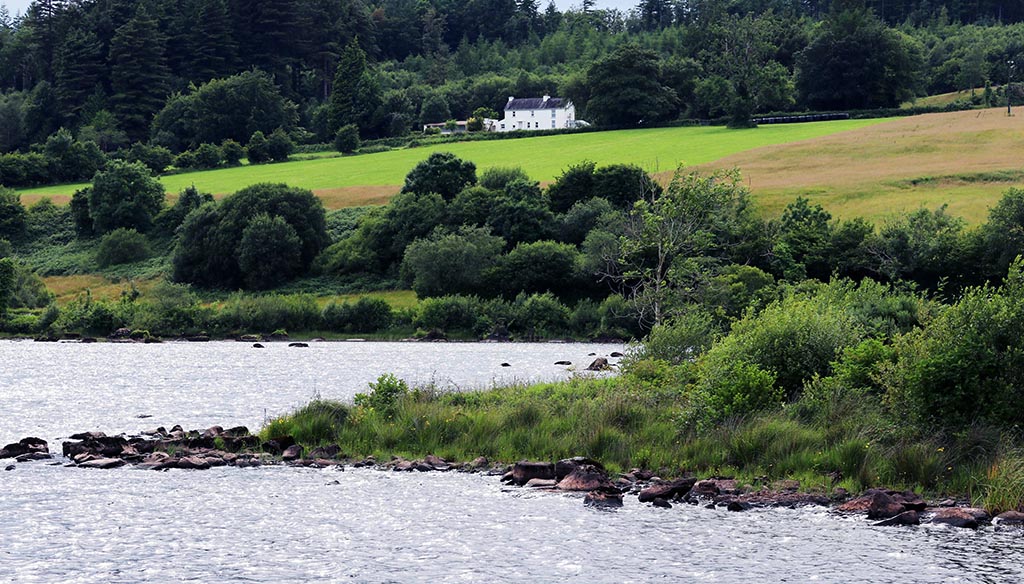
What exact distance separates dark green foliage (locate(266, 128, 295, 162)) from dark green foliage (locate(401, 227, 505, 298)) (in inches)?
2778

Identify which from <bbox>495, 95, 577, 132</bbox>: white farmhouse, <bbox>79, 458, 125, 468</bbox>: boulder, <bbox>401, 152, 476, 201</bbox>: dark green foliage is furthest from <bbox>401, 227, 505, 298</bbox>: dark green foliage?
<bbox>495, 95, 577, 132</bbox>: white farmhouse

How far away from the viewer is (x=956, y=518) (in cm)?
2967

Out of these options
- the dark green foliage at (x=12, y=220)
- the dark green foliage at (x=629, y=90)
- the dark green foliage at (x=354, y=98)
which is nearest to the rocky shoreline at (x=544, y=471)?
the dark green foliage at (x=12, y=220)

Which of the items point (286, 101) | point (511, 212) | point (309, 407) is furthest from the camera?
point (286, 101)

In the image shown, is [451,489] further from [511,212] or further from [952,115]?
[952,115]

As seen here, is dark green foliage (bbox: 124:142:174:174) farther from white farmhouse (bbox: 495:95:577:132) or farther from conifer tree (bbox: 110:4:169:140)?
white farmhouse (bbox: 495:95:577:132)

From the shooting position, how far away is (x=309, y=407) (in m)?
41.0

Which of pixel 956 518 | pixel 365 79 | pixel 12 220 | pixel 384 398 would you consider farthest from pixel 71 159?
pixel 956 518

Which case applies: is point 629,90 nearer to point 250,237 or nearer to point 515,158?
point 515,158

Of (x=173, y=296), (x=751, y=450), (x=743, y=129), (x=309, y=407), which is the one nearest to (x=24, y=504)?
(x=309, y=407)

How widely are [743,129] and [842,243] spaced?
67.9m

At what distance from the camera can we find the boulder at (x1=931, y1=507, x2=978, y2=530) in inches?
1161

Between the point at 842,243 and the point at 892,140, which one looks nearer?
the point at 842,243

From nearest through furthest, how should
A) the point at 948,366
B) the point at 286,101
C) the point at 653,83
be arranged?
the point at 948,366, the point at 653,83, the point at 286,101
